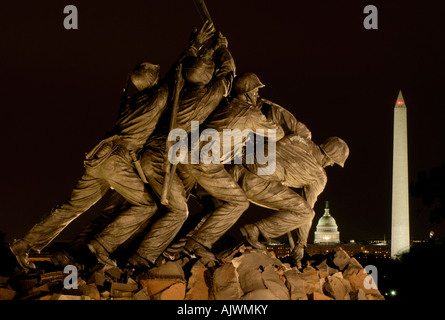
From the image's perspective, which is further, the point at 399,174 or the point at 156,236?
the point at 399,174

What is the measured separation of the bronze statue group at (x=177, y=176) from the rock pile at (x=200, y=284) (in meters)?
0.58

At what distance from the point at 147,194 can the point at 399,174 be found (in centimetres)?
3095

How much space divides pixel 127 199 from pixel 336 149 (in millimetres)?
3345

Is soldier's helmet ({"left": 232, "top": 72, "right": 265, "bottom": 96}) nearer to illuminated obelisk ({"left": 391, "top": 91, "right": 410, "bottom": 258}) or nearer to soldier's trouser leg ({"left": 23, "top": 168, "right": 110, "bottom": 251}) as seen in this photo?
soldier's trouser leg ({"left": 23, "top": 168, "right": 110, "bottom": 251})

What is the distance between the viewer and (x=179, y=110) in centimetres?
972

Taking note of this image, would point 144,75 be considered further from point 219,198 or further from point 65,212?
point 65,212

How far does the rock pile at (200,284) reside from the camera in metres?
8.30

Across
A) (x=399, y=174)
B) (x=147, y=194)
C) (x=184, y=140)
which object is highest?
(x=184, y=140)

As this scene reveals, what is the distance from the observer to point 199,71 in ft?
32.1

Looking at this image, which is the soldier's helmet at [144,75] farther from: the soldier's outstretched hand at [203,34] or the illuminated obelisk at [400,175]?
the illuminated obelisk at [400,175]

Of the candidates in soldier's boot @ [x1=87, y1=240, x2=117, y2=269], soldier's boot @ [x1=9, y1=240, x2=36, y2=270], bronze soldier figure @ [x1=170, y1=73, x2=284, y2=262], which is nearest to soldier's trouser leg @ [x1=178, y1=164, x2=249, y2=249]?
bronze soldier figure @ [x1=170, y1=73, x2=284, y2=262]
